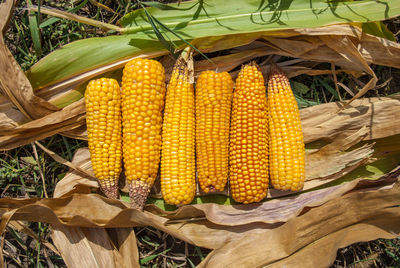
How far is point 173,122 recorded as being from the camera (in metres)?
2.94

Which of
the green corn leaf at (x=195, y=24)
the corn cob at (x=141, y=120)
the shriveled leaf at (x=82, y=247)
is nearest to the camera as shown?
the corn cob at (x=141, y=120)

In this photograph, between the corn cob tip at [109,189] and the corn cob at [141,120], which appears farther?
the corn cob tip at [109,189]

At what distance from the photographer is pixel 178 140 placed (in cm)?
293

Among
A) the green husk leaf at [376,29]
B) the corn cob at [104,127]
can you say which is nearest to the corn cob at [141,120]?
the corn cob at [104,127]

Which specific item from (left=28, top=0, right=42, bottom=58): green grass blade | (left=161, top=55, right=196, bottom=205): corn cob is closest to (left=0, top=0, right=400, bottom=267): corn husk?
(left=161, top=55, right=196, bottom=205): corn cob

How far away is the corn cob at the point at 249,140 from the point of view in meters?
2.90

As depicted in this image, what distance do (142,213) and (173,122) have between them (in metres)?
0.93

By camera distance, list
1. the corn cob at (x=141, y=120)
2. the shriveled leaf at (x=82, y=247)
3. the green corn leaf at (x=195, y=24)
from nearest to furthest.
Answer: the corn cob at (x=141, y=120)
the green corn leaf at (x=195, y=24)
the shriveled leaf at (x=82, y=247)

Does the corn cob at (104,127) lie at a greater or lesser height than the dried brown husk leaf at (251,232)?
greater

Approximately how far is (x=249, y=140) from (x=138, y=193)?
1.22 meters

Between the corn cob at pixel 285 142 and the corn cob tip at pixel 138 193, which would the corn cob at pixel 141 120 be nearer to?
the corn cob tip at pixel 138 193

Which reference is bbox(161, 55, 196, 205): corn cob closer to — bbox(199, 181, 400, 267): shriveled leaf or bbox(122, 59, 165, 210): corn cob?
bbox(122, 59, 165, 210): corn cob

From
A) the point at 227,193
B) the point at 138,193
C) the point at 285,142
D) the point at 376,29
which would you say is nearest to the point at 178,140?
the point at 138,193

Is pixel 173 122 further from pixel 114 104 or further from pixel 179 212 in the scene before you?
pixel 179 212
